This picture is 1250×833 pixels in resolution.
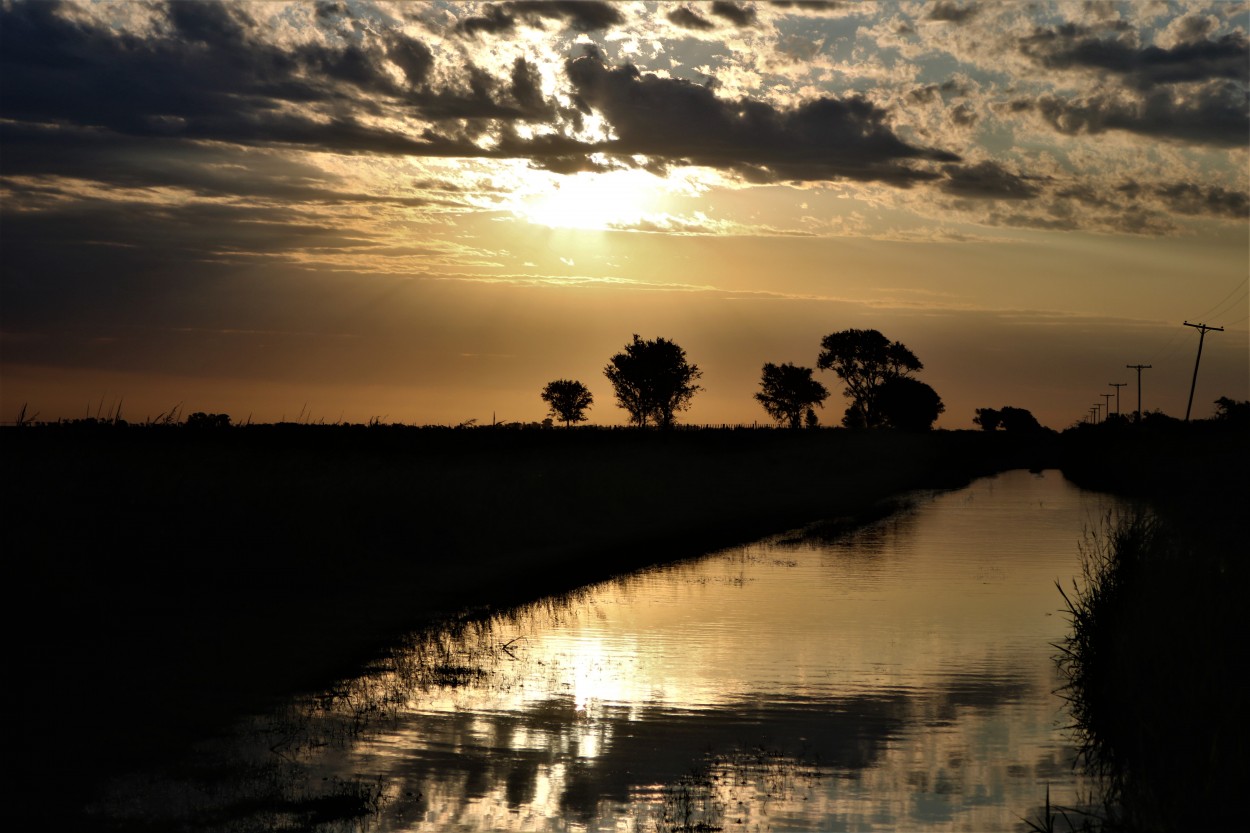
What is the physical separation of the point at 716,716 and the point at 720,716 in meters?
0.04

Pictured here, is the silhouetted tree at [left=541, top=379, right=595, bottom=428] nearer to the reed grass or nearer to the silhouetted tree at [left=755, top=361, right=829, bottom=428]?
the silhouetted tree at [left=755, top=361, right=829, bottom=428]

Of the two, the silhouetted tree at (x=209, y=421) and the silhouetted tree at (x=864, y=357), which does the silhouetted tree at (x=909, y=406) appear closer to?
the silhouetted tree at (x=864, y=357)

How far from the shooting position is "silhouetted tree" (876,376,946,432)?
16300 cm

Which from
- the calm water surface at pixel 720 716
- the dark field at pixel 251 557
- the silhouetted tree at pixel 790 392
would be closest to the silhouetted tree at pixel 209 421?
the dark field at pixel 251 557

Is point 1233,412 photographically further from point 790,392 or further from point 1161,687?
point 1161,687

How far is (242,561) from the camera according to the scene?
21.8m

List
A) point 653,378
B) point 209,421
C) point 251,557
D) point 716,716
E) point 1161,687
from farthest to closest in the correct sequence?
point 653,378 < point 209,421 < point 251,557 < point 716,716 < point 1161,687

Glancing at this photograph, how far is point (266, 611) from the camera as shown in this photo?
18.4 metres

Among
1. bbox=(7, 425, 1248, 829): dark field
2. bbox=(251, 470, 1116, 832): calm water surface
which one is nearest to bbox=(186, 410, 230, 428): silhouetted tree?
bbox=(7, 425, 1248, 829): dark field

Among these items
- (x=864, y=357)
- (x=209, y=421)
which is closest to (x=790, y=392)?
(x=864, y=357)

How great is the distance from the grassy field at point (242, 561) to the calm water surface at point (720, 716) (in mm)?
1411

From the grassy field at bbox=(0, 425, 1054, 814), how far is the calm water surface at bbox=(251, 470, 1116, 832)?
141 cm

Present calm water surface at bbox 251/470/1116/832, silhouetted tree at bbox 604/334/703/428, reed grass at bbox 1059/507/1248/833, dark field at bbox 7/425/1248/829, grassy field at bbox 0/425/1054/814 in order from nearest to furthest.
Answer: reed grass at bbox 1059/507/1248/833, calm water surface at bbox 251/470/1116/832, dark field at bbox 7/425/1248/829, grassy field at bbox 0/425/1054/814, silhouetted tree at bbox 604/334/703/428

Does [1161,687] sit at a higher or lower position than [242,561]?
lower
